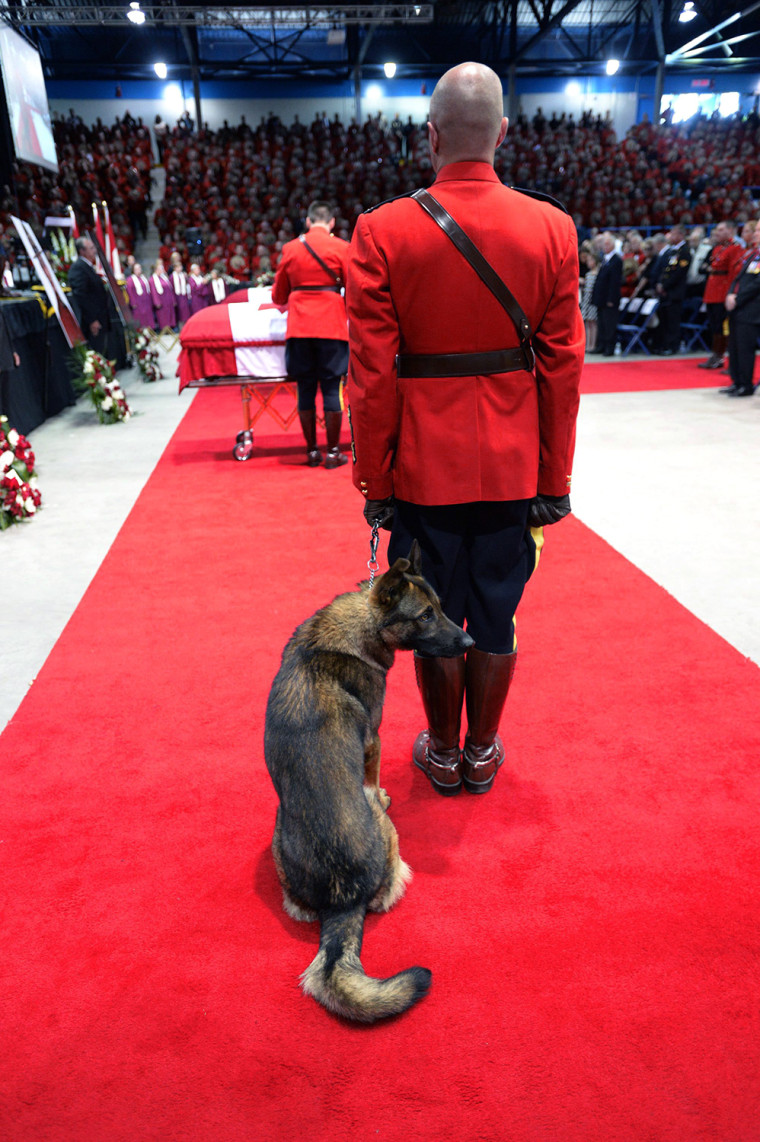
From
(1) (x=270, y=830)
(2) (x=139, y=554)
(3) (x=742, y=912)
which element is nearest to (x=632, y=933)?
(3) (x=742, y=912)

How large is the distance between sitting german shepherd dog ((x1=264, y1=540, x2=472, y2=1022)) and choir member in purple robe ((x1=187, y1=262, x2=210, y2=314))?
1346cm

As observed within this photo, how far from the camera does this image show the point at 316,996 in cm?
155

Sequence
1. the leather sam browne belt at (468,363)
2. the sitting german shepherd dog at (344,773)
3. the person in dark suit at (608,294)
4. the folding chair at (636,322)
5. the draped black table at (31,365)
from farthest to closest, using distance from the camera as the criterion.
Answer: the folding chair at (636,322), the person in dark suit at (608,294), the draped black table at (31,365), the leather sam browne belt at (468,363), the sitting german shepherd dog at (344,773)

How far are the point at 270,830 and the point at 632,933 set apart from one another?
102cm

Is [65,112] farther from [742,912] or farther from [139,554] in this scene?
[742,912]

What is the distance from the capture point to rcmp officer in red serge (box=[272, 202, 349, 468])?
16.4 feet

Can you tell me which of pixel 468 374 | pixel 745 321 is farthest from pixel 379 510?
pixel 745 321

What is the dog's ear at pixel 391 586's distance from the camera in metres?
1.77

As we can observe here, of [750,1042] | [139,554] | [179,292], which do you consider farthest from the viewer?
[179,292]

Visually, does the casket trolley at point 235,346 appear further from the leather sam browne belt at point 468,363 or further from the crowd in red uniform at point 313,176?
the crowd in red uniform at point 313,176

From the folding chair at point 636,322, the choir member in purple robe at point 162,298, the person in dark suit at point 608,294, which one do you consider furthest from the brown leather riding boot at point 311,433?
the choir member in purple robe at point 162,298

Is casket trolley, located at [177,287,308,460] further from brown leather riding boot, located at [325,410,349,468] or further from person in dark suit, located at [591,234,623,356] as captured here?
person in dark suit, located at [591,234,623,356]

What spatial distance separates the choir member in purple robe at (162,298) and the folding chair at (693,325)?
8.95 m

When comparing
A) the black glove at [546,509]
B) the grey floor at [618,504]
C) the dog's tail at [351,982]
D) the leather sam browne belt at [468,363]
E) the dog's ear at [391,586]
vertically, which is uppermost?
the leather sam browne belt at [468,363]
